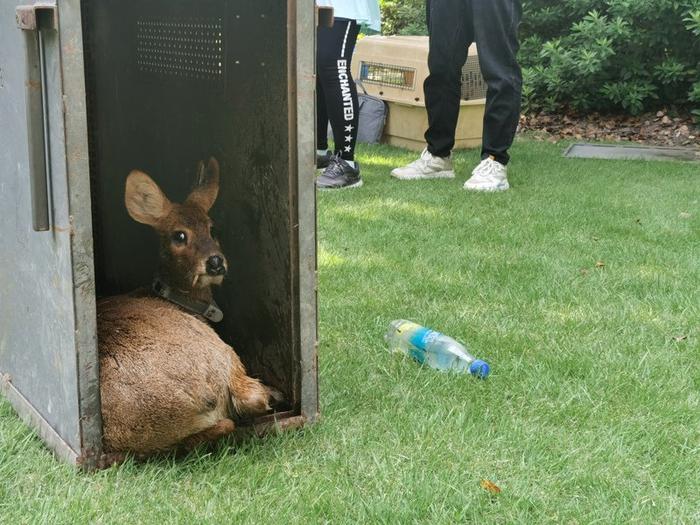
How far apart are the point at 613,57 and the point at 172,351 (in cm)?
736

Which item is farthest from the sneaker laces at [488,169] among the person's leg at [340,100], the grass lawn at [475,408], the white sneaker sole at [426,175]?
the grass lawn at [475,408]

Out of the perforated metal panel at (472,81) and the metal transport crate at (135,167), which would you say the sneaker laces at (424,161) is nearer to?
the perforated metal panel at (472,81)

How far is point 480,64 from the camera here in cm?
558

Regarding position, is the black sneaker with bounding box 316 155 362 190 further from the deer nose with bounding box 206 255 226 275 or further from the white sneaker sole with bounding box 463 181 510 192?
the deer nose with bounding box 206 255 226 275

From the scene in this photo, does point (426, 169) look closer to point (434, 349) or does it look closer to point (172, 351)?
point (434, 349)

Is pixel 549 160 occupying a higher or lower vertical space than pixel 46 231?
lower

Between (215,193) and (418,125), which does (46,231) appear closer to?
(215,193)

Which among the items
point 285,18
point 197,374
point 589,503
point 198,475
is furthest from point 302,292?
point 589,503

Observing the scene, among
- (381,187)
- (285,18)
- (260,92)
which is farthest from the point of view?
(381,187)

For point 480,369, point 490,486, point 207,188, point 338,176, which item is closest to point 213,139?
point 207,188

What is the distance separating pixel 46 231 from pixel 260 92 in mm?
668

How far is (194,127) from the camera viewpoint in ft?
8.72

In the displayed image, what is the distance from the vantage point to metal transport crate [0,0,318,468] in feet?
6.40

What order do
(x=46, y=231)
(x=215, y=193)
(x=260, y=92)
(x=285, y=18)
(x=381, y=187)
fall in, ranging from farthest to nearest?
(x=381, y=187) < (x=215, y=193) < (x=260, y=92) < (x=285, y=18) < (x=46, y=231)
